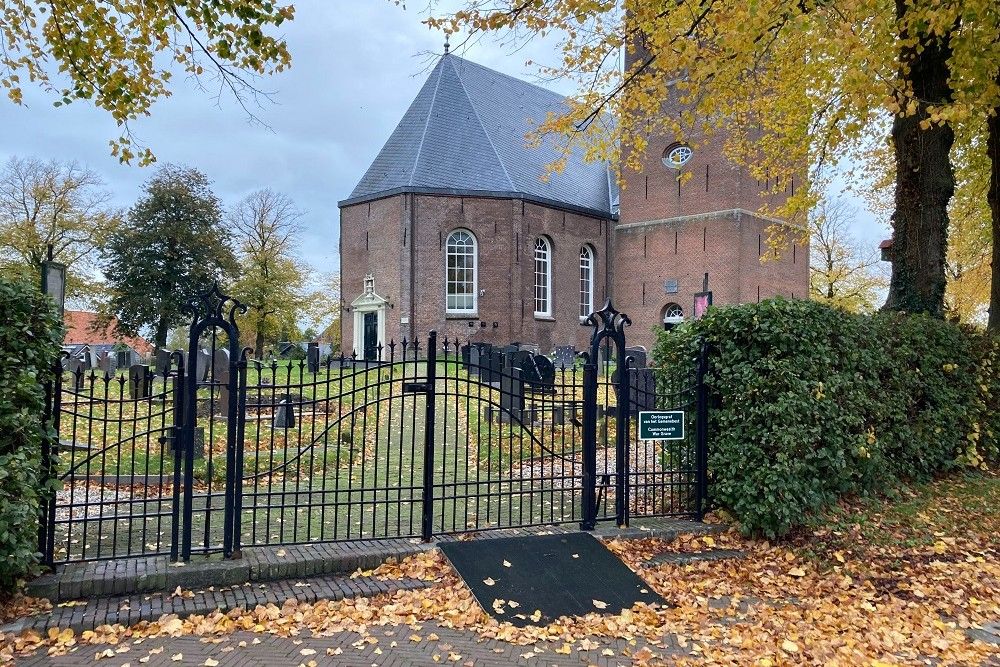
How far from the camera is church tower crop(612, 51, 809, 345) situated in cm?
2728

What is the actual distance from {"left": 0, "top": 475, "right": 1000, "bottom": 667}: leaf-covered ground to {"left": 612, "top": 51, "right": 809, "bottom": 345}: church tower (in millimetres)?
22102

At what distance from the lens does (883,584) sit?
5137 millimetres

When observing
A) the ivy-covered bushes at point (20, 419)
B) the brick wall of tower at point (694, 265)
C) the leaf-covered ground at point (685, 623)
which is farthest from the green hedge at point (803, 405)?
the brick wall of tower at point (694, 265)

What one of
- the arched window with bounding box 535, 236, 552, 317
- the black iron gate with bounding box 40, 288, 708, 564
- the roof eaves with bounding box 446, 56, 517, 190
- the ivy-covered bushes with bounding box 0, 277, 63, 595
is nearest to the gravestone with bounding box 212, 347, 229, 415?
the black iron gate with bounding box 40, 288, 708, 564

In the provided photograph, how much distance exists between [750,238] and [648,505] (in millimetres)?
23112

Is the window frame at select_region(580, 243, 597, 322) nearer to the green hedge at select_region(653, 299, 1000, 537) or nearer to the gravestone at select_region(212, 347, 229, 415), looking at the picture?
the gravestone at select_region(212, 347, 229, 415)

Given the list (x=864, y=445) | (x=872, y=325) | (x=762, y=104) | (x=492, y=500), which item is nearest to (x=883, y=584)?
(x=864, y=445)

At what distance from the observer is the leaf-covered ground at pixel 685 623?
12.5 feet

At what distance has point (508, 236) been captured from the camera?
90.4 ft

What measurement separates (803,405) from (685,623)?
2401 millimetres

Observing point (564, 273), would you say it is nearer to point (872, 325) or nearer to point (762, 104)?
point (762, 104)

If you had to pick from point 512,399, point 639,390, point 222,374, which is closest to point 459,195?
point 222,374

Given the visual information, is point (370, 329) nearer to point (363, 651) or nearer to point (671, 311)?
point (671, 311)

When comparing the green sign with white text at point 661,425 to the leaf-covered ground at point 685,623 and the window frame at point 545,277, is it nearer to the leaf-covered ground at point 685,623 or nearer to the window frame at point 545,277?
the leaf-covered ground at point 685,623
